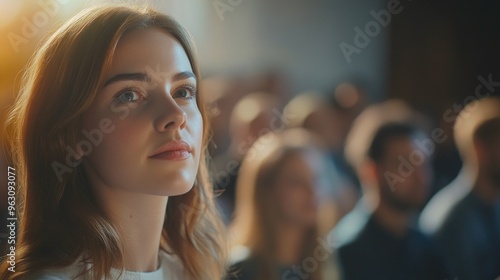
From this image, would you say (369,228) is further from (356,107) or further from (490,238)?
(356,107)

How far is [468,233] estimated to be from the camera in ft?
4.22

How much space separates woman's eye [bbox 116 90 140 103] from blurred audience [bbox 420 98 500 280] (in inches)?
28.7

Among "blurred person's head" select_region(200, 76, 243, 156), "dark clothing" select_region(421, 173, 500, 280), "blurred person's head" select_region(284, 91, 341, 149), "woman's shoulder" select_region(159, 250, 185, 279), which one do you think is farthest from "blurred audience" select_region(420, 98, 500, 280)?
"woman's shoulder" select_region(159, 250, 185, 279)

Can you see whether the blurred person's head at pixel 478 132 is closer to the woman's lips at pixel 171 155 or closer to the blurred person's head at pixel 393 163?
the blurred person's head at pixel 393 163

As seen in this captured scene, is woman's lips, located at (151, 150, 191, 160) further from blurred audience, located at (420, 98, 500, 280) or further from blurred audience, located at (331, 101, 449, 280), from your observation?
blurred audience, located at (420, 98, 500, 280)

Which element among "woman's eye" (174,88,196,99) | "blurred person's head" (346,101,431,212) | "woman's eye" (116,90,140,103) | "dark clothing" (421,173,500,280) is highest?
"woman's eye" (116,90,140,103)

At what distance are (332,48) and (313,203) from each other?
474 millimetres

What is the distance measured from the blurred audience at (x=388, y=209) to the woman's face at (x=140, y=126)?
1.85 ft

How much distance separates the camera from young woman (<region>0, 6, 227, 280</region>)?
0.75m

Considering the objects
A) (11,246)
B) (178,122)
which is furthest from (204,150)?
(11,246)

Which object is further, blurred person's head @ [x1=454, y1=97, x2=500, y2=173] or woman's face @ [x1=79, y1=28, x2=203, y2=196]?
blurred person's head @ [x1=454, y1=97, x2=500, y2=173]

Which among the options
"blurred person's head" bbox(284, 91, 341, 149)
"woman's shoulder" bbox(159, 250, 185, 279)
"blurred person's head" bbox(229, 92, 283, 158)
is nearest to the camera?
"woman's shoulder" bbox(159, 250, 185, 279)

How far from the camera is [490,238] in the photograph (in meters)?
1.31

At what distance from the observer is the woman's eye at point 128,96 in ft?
2.54
